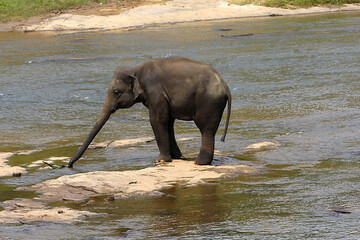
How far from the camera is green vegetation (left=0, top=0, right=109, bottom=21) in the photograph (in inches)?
1528

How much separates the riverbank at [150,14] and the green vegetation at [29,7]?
954 mm

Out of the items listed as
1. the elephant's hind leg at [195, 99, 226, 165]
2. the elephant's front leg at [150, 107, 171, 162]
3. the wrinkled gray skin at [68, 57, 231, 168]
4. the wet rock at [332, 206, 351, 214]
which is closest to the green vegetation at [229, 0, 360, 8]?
the wrinkled gray skin at [68, 57, 231, 168]

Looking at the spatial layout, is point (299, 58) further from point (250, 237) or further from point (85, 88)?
point (250, 237)

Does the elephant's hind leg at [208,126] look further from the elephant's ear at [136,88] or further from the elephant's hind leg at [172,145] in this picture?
the elephant's ear at [136,88]

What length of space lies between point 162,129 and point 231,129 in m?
2.64

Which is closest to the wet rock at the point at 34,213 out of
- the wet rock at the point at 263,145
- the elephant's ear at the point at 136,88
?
the elephant's ear at the point at 136,88

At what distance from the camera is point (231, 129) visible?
12.4m

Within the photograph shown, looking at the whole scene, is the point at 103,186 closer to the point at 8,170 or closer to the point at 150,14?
the point at 8,170

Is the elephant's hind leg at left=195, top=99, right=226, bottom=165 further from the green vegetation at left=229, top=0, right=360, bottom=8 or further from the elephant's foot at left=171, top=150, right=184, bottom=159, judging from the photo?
the green vegetation at left=229, top=0, right=360, bottom=8

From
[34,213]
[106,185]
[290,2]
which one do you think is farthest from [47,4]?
[34,213]

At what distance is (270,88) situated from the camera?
16844 mm

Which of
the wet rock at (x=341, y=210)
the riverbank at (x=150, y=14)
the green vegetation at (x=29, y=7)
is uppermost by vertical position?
the wet rock at (x=341, y=210)

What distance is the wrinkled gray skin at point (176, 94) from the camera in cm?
962

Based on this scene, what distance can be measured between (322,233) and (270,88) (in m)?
10.7
